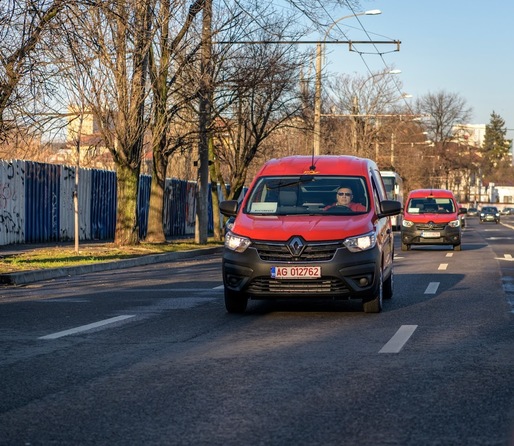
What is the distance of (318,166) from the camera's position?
13227mm

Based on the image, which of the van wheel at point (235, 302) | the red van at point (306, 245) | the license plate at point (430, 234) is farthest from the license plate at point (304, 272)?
the license plate at point (430, 234)

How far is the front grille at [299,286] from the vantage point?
11383 mm

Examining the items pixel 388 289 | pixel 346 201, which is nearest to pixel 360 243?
pixel 346 201

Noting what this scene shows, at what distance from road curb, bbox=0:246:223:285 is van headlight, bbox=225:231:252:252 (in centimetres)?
696

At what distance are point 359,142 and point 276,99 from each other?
34546 millimetres

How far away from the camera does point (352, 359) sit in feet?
27.0

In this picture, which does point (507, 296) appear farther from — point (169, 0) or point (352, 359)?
point (169, 0)

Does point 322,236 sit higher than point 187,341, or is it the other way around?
point 322,236

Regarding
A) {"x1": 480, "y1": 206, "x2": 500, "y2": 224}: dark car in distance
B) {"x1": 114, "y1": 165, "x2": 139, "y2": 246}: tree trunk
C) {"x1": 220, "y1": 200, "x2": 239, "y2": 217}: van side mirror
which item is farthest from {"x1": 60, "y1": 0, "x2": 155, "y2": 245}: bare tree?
{"x1": 480, "y1": 206, "x2": 500, "y2": 224}: dark car in distance

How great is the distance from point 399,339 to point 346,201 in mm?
3396

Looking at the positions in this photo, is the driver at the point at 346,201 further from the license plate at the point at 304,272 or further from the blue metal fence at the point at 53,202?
the blue metal fence at the point at 53,202

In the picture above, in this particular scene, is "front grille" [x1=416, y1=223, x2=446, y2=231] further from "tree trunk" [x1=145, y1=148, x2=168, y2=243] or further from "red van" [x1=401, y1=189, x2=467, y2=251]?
"tree trunk" [x1=145, y1=148, x2=168, y2=243]

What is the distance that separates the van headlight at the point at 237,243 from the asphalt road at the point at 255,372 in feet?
2.50

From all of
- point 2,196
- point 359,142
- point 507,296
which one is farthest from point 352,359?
point 359,142
